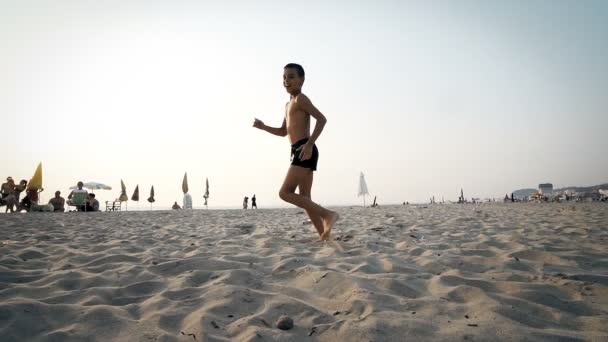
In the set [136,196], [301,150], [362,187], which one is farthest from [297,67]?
[362,187]

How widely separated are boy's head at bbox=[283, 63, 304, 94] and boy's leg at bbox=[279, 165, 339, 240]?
86 centimetres

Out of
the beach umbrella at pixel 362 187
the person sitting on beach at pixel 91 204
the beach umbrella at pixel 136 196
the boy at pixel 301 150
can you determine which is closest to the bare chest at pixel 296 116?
the boy at pixel 301 150

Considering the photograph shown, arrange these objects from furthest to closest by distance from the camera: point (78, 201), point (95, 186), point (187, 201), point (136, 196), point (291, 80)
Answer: point (136, 196) → point (187, 201) → point (95, 186) → point (78, 201) → point (291, 80)

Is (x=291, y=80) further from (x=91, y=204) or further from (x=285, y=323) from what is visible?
(x=91, y=204)

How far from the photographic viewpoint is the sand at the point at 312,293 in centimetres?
125

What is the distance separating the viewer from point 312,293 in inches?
67.8

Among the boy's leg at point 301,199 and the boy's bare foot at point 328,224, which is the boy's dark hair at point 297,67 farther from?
the boy's bare foot at point 328,224

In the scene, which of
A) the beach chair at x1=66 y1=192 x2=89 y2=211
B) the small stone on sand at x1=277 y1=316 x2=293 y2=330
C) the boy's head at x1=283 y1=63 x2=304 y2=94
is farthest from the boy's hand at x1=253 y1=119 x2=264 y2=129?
the beach chair at x1=66 y1=192 x2=89 y2=211

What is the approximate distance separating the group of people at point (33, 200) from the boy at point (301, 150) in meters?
11.5

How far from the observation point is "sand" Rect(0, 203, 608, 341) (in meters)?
1.25

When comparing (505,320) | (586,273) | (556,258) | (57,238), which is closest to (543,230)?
(556,258)

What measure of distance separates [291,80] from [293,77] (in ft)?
0.13

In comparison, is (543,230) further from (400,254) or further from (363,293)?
(363,293)

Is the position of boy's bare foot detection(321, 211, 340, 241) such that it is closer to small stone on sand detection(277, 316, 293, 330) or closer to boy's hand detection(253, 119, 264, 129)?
boy's hand detection(253, 119, 264, 129)
